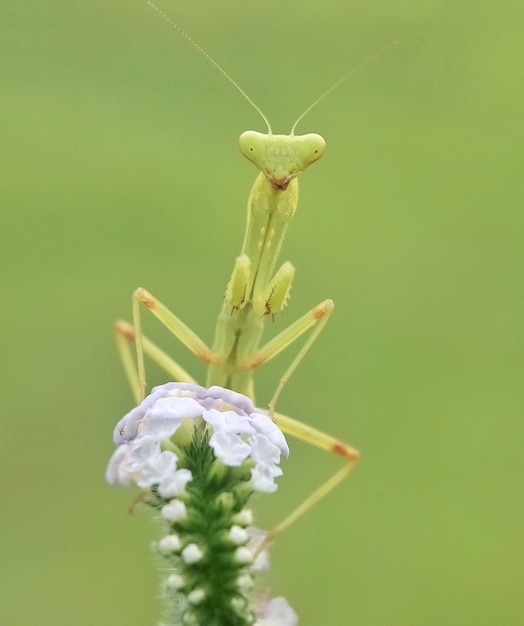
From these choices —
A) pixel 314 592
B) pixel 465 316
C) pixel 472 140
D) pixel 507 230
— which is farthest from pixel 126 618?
pixel 472 140

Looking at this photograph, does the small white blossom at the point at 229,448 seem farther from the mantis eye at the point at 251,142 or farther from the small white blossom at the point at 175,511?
the mantis eye at the point at 251,142

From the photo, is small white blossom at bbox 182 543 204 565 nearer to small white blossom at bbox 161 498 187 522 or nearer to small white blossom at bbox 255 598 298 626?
small white blossom at bbox 161 498 187 522

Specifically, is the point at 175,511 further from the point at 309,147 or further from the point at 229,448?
the point at 309,147

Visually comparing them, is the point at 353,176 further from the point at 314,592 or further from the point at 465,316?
the point at 314,592

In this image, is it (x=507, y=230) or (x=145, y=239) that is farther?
(x=507, y=230)

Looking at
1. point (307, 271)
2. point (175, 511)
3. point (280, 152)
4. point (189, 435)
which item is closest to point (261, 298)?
point (280, 152)

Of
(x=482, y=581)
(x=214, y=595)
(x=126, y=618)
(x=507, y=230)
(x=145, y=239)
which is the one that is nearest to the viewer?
(x=214, y=595)

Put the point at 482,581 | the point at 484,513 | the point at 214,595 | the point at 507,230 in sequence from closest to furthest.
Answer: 1. the point at 214,595
2. the point at 482,581
3. the point at 484,513
4. the point at 507,230
